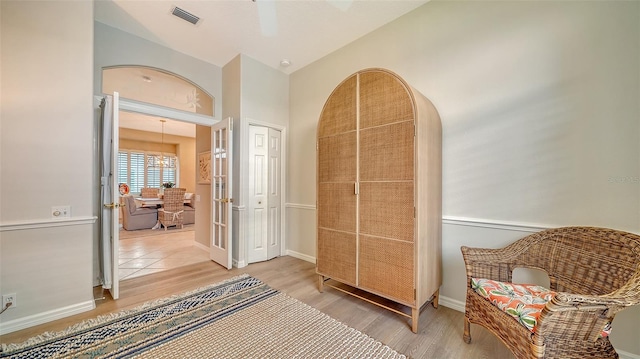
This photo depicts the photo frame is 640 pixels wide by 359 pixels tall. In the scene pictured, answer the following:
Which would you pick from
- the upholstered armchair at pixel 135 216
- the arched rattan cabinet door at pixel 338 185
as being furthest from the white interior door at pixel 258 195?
the upholstered armchair at pixel 135 216

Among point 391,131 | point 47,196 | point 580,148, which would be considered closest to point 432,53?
point 391,131

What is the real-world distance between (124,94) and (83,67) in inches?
30.2

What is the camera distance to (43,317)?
78.3 inches

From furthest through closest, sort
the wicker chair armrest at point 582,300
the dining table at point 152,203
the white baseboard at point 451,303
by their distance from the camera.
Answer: the dining table at point 152,203
the white baseboard at point 451,303
the wicker chair armrest at point 582,300

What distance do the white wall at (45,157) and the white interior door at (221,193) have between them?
139 centimetres

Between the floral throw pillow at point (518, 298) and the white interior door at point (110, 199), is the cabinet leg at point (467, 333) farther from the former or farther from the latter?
the white interior door at point (110, 199)

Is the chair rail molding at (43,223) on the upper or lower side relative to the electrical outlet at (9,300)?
upper

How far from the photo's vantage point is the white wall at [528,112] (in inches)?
61.9

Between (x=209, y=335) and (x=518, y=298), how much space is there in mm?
2211

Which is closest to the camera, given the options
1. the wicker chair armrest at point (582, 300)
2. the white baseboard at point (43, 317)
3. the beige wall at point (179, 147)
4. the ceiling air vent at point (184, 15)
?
the wicker chair armrest at point (582, 300)

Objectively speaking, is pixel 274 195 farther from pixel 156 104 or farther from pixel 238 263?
pixel 156 104

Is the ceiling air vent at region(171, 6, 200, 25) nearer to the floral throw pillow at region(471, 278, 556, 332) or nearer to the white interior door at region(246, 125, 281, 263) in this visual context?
the white interior door at region(246, 125, 281, 263)

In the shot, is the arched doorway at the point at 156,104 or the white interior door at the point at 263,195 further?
the white interior door at the point at 263,195

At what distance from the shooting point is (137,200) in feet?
21.0
